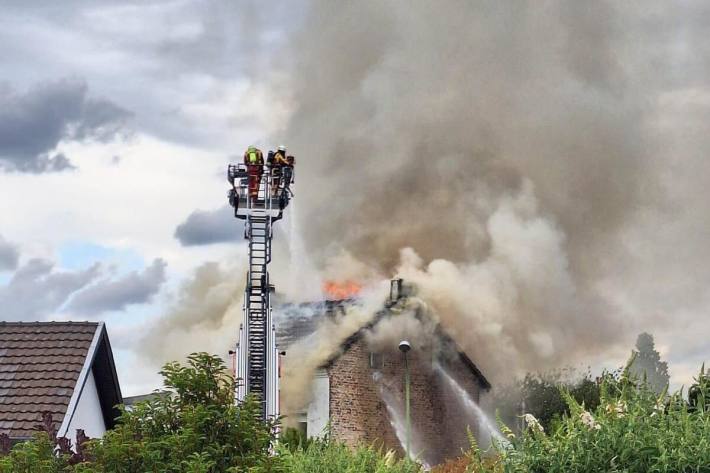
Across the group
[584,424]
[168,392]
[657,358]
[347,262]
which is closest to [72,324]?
[168,392]

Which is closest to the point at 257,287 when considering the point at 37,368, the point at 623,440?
the point at 37,368

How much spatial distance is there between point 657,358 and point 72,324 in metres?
72.8

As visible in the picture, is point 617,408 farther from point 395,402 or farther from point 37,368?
point 395,402

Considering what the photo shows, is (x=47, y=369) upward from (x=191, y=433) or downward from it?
upward

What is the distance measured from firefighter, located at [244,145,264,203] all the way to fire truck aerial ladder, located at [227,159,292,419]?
1.3 inches

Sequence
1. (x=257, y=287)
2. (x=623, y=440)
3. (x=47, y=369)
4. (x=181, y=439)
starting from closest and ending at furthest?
1. (x=623, y=440)
2. (x=181, y=439)
3. (x=47, y=369)
4. (x=257, y=287)

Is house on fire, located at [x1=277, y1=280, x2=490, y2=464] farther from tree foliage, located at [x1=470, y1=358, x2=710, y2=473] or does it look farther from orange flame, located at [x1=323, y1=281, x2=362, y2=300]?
tree foliage, located at [x1=470, y1=358, x2=710, y2=473]

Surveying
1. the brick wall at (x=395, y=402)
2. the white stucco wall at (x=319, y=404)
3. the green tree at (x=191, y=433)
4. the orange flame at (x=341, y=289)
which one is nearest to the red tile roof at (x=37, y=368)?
the green tree at (x=191, y=433)

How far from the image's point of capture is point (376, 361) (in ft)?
149

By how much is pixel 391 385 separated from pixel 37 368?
24539 millimetres

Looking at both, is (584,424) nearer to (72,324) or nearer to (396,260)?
(72,324)

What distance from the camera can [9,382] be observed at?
22.5 metres

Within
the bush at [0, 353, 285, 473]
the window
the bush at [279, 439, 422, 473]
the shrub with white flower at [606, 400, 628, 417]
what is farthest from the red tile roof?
the window

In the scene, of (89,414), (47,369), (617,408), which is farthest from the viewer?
(89,414)
